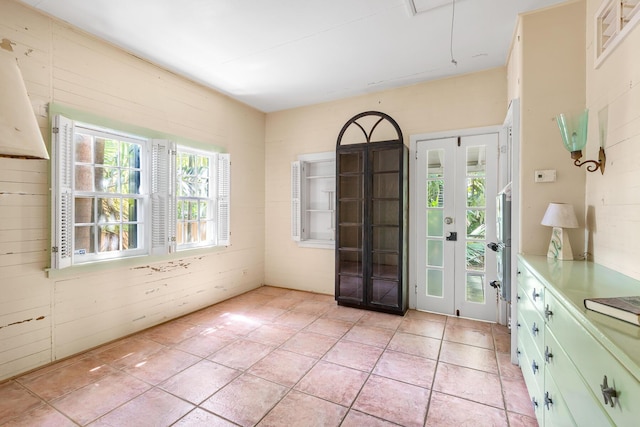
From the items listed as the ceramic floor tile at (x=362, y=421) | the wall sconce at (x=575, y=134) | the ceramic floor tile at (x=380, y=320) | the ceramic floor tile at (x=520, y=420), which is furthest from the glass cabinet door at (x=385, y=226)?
the ceramic floor tile at (x=362, y=421)

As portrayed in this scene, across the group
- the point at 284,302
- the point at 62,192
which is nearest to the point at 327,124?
the point at 284,302

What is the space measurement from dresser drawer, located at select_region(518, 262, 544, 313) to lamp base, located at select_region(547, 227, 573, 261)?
0.25 m

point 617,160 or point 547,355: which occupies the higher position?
point 617,160

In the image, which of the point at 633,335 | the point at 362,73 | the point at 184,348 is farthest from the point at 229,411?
the point at 362,73

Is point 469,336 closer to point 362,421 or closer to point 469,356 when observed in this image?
point 469,356

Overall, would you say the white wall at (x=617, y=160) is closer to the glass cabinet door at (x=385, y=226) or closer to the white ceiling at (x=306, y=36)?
the white ceiling at (x=306, y=36)

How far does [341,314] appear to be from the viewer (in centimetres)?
384

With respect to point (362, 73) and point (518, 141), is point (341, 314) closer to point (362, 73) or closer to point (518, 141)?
point (518, 141)

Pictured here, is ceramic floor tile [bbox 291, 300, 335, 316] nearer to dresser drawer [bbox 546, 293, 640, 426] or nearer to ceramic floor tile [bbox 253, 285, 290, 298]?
ceramic floor tile [bbox 253, 285, 290, 298]

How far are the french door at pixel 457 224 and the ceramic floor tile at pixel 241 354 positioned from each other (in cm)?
220

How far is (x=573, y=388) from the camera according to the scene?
119cm

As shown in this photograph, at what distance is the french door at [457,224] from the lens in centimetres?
354

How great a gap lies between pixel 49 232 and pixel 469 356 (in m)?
3.99

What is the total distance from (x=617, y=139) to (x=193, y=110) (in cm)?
422
